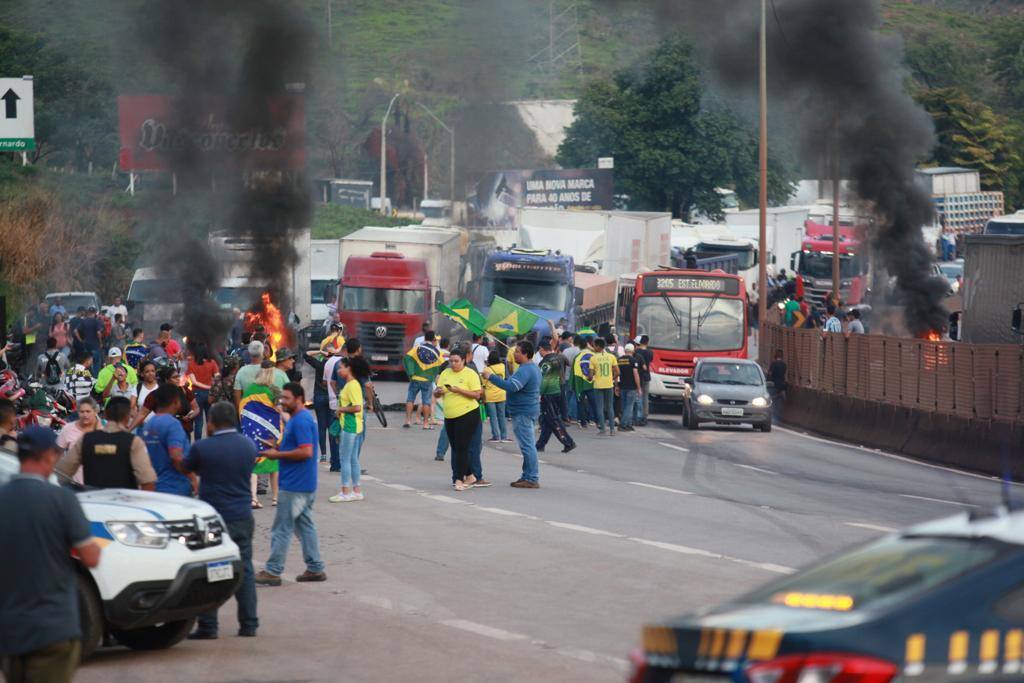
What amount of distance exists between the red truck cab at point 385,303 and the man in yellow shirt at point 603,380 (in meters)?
13.2

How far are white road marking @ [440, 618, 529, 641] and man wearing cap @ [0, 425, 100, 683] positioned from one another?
153 inches

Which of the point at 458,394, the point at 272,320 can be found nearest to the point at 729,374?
the point at 458,394

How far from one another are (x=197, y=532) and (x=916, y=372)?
18.2 m

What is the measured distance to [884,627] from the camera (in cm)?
501

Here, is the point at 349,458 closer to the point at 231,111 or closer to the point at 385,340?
the point at 385,340

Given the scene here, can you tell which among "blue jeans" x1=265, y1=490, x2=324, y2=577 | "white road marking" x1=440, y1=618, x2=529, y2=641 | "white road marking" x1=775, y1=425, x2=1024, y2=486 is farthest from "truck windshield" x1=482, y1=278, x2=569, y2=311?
"white road marking" x1=440, y1=618, x2=529, y2=641

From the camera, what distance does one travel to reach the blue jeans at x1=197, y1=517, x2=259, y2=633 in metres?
10.1

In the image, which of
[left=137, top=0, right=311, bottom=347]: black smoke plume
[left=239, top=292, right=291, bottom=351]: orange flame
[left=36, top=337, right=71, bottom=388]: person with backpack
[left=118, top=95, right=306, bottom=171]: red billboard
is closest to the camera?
[left=36, top=337, right=71, bottom=388]: person with backpack

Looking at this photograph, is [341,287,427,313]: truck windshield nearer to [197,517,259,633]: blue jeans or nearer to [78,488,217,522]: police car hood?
[197,517,259,633]: blue jeans

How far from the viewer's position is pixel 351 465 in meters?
16.6

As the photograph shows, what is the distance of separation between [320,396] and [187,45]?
76.4 ft

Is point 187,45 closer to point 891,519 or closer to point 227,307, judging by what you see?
point 227,307

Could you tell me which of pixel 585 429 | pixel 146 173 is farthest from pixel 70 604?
pixel 146 173

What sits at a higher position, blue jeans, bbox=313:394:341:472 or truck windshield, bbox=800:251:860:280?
truck windshield, bbox=800:251:860:280
